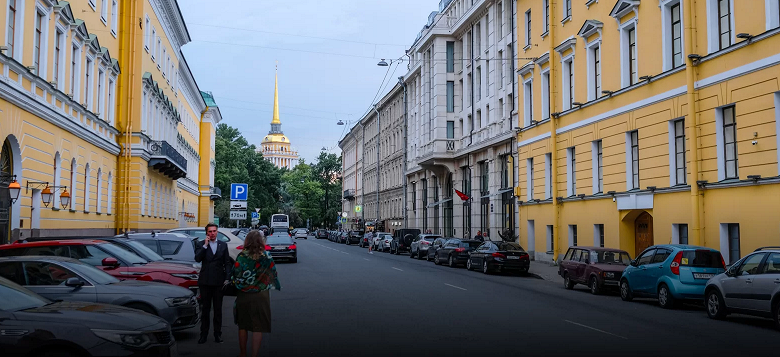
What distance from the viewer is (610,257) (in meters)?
21.0

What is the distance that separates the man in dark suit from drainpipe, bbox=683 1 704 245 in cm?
1510

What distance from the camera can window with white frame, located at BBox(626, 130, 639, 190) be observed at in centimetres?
2589

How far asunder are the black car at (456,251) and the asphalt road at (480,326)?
1239 cm

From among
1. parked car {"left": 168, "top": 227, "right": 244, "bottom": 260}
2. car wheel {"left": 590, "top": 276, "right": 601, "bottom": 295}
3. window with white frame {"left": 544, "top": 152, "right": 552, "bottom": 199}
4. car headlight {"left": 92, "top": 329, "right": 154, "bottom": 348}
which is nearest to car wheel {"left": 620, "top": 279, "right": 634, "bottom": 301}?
car wheel {"left": 590, "top": 276, "right": 601, "bottom": 295}

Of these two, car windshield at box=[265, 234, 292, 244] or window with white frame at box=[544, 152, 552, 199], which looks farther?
car windshield at box=[265, 234, 292, 244]

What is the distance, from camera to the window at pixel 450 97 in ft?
163

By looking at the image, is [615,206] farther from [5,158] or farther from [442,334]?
[5,158]

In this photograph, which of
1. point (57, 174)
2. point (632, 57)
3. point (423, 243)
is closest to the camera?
point (57, 174)

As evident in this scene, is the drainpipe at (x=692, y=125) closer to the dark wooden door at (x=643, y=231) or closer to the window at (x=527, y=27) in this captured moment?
the dark wooden door at (x=643, y=231)

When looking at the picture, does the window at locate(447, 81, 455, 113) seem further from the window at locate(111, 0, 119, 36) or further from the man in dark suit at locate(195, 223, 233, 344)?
the man in dark suit at locate(195, 223, 233, 344)

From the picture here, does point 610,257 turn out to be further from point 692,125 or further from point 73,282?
point 73,282

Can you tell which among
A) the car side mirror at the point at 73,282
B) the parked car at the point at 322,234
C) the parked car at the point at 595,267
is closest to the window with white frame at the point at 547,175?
the parked car at the point at 595,267

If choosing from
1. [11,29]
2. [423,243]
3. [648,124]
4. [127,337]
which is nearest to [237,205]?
[423,243]

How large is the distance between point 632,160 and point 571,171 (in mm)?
5143
